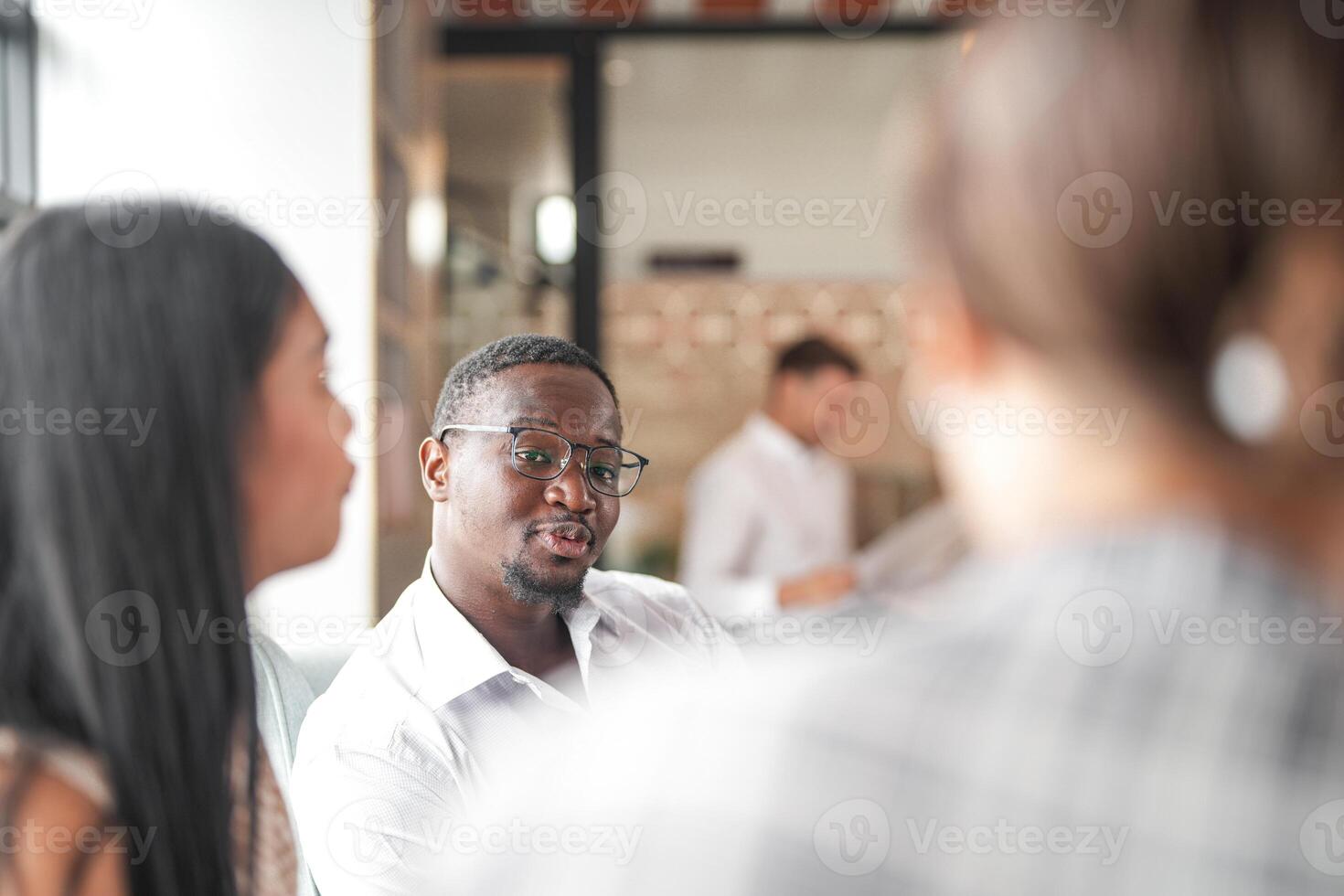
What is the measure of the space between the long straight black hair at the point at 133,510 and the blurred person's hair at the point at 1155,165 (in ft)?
1.74

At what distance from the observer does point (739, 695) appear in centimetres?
50

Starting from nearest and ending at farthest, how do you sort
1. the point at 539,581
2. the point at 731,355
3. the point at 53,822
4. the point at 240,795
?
the point at 53,822 → the point at 240,795 → the point at 539,581 → the point at 731,355

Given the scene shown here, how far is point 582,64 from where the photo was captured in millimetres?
4242

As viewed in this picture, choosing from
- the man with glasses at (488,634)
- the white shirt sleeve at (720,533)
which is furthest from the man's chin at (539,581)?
the white shirt sleeve at (720,533)

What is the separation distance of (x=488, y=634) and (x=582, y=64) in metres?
3.18

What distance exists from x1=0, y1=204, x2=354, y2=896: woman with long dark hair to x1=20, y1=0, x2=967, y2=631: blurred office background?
0.47m

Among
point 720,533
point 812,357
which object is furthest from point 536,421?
point 812,357

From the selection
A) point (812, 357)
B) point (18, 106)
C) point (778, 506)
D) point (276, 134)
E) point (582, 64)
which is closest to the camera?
point (18, 106)

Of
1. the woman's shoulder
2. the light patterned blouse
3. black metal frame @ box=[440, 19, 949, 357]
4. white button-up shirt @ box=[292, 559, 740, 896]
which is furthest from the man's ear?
black metal frame @ box=[440, 19, 949, 357]

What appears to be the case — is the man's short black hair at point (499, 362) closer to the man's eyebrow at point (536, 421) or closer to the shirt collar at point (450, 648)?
the man's eyebrow at point (536, 421)

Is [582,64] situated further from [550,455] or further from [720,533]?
[550,455]

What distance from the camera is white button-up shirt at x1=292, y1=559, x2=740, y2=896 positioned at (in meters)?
1.23

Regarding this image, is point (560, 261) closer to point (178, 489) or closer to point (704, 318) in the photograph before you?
point (704, 318)

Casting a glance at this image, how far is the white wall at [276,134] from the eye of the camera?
289 centimetres
